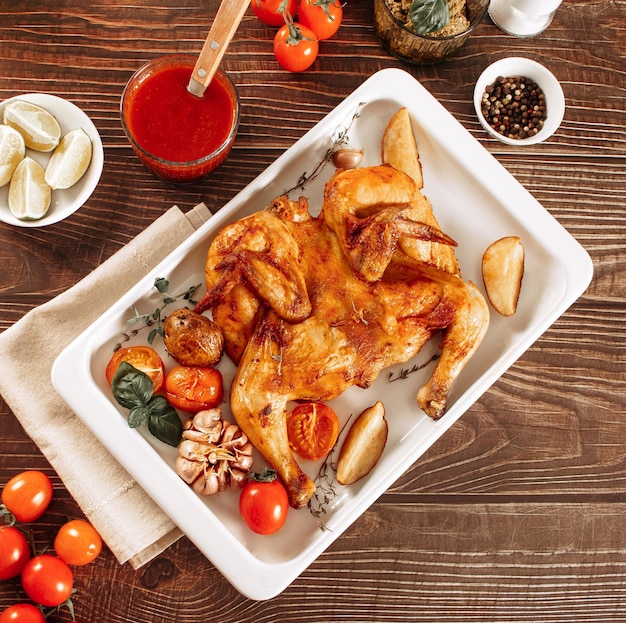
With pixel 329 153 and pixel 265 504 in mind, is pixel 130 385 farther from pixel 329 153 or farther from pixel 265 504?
pixel 329 153

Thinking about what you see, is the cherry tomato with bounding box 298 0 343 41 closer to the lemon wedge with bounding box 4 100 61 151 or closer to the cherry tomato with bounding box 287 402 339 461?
the lemon wedge with bounding box 4 100 61 151

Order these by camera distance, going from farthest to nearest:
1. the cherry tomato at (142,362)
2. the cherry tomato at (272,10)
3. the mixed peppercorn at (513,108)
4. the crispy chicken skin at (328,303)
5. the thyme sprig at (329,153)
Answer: the mixed peppercorn at (513,108)
the cherry tomato at (272,10)
the thyme sprig at (329,153)
the cherry tomato at (142,362)
the crispy chicken skin at (328,303)

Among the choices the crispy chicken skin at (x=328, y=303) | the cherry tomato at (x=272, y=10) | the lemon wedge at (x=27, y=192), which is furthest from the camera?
the cherry tomato at (x=272, y=10)

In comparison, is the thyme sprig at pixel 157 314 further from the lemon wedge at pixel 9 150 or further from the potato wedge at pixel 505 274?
the potato wedge at pixel 505 274

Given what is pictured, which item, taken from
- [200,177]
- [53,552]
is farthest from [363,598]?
[200,177]

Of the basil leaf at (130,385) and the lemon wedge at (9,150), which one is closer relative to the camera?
the basil leaf at (130,385)

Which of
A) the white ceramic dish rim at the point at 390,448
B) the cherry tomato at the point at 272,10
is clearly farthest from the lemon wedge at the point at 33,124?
the cherry tomato at the point at 272,10

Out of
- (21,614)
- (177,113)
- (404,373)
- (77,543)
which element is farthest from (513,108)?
(21,614)

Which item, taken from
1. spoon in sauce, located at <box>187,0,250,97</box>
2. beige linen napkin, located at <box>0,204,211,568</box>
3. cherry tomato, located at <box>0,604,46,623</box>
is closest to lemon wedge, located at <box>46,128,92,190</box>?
beige linen napkin, located at <box>0,204,211,568</box>
